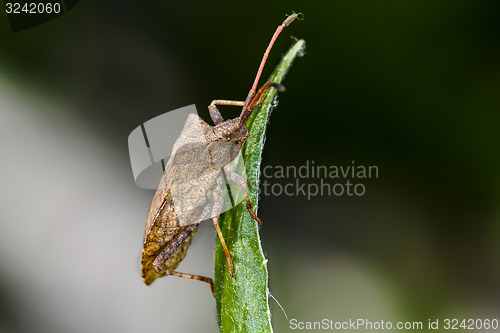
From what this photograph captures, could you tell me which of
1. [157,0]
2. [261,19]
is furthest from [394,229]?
[157,0]

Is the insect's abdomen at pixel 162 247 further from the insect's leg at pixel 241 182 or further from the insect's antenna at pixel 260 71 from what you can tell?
the insect's antenna at pixel 260 71

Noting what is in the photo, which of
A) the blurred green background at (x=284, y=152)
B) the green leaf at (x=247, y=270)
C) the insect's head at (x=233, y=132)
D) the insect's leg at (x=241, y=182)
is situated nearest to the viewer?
the green leaf at (x=247, y=270)

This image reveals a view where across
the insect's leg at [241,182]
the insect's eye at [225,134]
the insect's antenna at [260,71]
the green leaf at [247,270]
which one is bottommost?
the green leaf at [247,270]

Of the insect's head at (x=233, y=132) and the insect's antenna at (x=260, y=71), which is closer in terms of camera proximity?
the insect's antenna at (x=260, y=71)

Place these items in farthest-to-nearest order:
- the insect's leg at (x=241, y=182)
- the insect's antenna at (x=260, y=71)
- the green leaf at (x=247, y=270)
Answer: the insect's antenna at (x=260, y=71)
the insect's leg at (x=241, y=182)
the green leaf at (x=247, y=270)

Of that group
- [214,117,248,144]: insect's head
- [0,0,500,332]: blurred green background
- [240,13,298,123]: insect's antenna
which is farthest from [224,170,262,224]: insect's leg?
[0,0,500,332]: blurred green background

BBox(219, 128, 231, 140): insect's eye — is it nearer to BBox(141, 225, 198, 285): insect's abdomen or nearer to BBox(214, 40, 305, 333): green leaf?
BBox(141, 225, 198, 285): insect's abdomen

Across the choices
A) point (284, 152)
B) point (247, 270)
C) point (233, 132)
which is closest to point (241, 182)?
point (233, 132)

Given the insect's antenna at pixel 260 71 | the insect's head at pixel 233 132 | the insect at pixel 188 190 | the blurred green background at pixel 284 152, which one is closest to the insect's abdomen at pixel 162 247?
the insect at pixel 188 190
